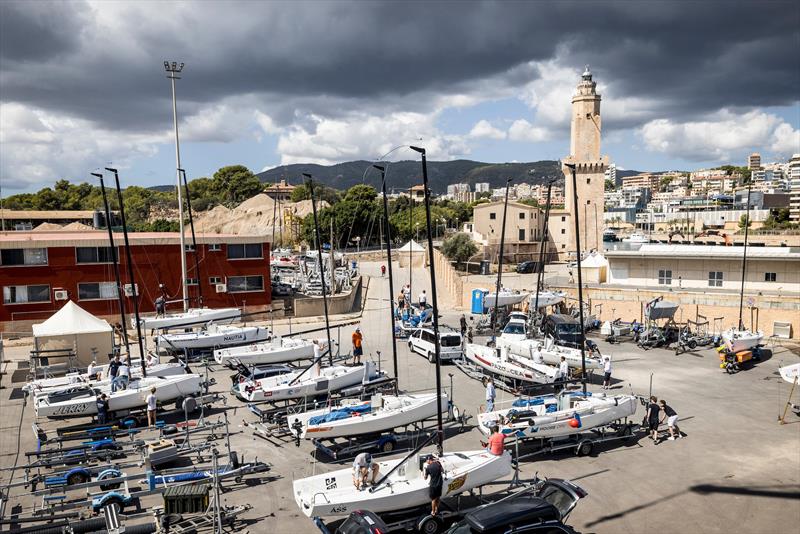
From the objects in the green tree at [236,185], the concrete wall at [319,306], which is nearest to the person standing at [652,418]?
the concrete wall at [319,306]

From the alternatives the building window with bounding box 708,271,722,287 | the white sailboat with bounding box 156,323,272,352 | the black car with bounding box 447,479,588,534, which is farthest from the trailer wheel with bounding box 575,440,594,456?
the building window with bounding box 708,271,722,287

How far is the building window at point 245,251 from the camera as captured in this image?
3791cm

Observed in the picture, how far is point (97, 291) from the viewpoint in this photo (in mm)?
34281

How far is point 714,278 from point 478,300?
48.0 ft

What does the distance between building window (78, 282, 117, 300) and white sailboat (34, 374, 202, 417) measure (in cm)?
1634

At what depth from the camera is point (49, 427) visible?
18.9 meters

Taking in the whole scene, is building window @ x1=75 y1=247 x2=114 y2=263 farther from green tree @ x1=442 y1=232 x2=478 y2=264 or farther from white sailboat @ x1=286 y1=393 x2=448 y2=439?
green tree @ x1=442 y1=232 x2=478 y2=264

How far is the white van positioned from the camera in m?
26.8

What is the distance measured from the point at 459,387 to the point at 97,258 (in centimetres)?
2343

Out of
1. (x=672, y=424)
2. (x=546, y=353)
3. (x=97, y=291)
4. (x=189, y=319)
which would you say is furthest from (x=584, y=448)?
(x=97, y=291)

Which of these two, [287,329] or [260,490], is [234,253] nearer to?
[287,329]

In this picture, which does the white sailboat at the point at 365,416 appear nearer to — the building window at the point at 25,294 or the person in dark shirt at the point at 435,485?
the person in dark shirt at the point at 435,485

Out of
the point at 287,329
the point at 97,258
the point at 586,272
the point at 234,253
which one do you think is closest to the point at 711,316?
the point at 586,272

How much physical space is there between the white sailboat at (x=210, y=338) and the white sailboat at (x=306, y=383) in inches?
304
